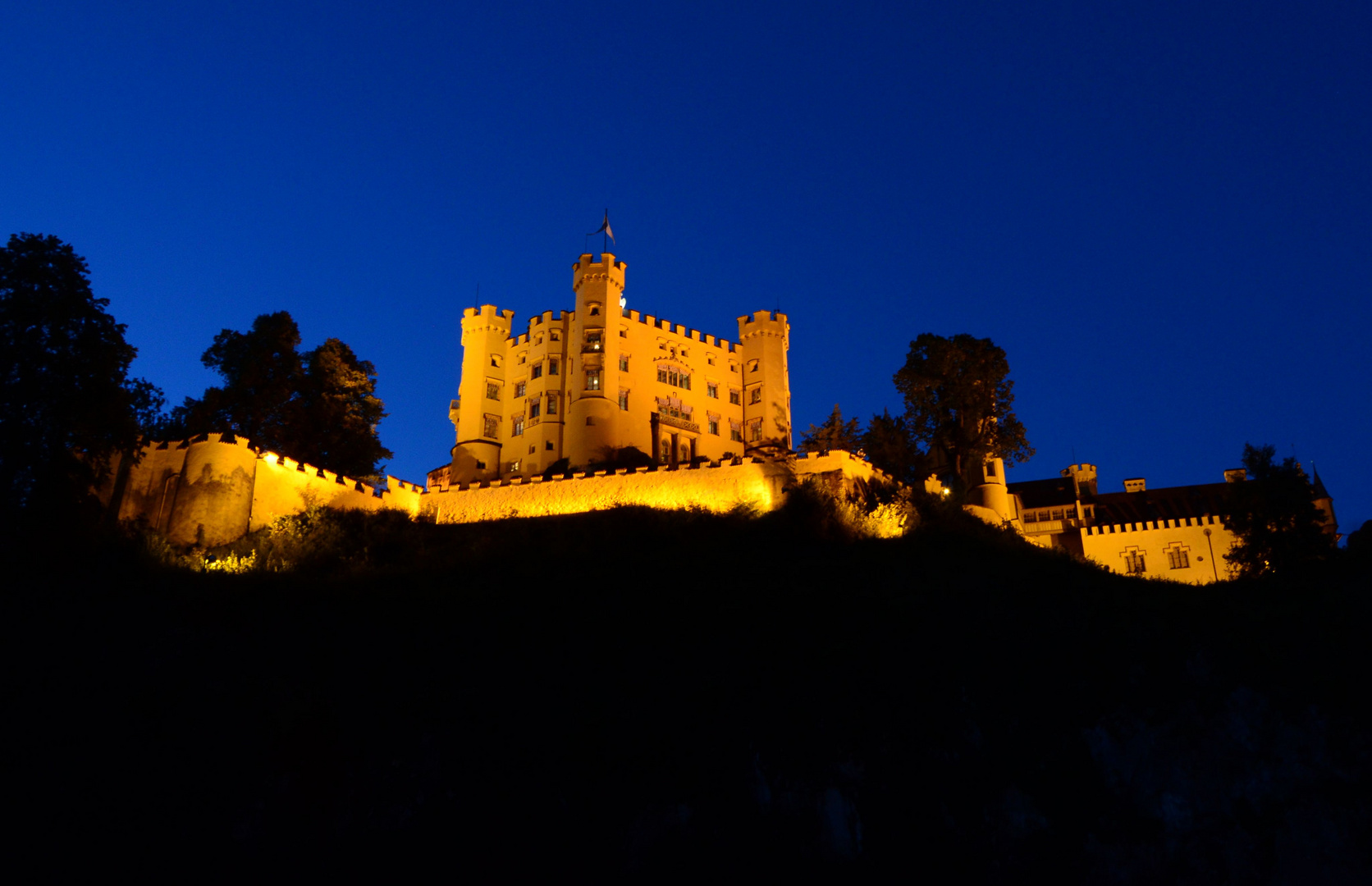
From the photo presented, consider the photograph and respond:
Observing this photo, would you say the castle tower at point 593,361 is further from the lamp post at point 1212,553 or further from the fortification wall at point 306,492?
the lamp post at point 1212,553

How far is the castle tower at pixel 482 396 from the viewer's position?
6581cm

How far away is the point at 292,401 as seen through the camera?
175 feet

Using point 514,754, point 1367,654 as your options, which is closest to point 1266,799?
point 1367,654

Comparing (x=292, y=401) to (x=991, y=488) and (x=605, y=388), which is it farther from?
(x=991, y=488)

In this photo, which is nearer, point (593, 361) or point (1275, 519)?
point (1275, 519)

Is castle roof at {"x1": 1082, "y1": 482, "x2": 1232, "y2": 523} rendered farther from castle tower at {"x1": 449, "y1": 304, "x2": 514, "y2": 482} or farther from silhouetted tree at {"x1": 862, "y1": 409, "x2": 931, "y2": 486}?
castle tower at {"x1": 449, "y1": 304, "x2": 514, "y2": 482}

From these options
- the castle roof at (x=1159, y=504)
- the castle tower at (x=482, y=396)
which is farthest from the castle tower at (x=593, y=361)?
the castle roof at (x=1159, y=504)

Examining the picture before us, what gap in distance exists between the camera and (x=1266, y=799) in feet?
93.1

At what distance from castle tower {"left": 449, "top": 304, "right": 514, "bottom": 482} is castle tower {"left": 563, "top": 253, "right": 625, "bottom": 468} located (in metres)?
5.40

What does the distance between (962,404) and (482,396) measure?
31629mm

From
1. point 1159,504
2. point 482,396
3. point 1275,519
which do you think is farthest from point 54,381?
point 1159,504

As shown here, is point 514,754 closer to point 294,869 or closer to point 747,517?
point 294,869

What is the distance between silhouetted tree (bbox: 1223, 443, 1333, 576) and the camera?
4472 centimetres

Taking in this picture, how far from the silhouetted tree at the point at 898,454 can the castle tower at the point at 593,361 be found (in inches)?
661
